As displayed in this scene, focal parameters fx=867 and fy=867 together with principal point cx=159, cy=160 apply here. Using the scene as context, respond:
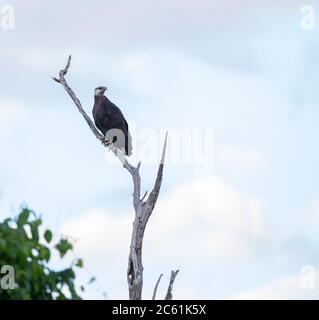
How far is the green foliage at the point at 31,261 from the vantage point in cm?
503

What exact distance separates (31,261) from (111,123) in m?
12.7

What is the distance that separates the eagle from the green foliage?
1165 centimetres

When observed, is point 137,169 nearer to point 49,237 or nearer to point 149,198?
point 149,198

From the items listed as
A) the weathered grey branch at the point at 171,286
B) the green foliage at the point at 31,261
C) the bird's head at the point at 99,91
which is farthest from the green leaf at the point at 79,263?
the bird's head at the point at 99,91

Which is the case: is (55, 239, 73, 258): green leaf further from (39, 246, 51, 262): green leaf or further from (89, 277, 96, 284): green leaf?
(89, 277, 96, 284): green leaf

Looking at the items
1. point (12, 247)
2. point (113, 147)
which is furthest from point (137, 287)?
point (12, 247)

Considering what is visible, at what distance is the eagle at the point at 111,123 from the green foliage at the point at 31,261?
A: 1165cm

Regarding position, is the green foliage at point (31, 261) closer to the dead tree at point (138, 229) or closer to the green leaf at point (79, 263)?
the green leaf at point (79, 263)

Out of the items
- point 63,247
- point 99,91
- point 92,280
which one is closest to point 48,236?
point 63,247

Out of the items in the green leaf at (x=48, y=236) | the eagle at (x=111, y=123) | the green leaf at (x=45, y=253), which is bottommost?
the green leaf at (x=45, y=253)

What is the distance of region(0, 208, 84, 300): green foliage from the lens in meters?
5.03

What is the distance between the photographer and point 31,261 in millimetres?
5141

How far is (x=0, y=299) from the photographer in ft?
17.4
